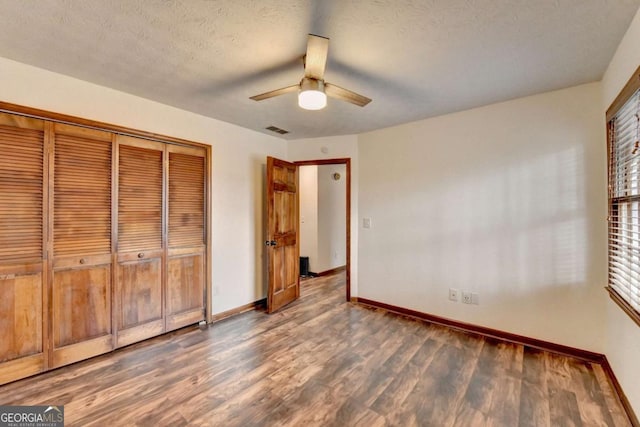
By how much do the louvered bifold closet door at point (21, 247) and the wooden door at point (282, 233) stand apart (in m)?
2.11

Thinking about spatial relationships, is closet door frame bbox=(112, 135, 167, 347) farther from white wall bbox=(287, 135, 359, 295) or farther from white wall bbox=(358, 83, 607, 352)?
white wall bbox=(358, 83, 607, 352)

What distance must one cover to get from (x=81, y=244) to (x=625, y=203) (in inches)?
170

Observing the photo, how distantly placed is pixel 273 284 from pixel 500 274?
2.61m

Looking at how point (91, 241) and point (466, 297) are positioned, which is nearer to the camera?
point (91, 241)

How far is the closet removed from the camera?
6.98 feet

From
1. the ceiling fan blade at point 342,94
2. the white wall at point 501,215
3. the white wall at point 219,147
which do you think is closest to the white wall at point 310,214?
the white wall at point 219,147

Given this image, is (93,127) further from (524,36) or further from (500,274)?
(500,274)

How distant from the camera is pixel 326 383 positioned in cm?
215

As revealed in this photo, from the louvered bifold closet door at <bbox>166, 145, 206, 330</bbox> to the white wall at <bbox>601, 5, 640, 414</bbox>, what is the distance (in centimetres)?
365

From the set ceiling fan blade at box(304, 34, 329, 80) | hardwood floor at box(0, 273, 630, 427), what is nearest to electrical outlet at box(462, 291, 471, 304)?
hardwood floor at box(0, 273, 630, 427)

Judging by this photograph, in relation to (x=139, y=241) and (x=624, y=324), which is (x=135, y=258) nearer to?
(x=139, y=241)

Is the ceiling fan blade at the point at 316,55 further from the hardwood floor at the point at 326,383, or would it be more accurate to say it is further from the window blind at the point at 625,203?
the hardwood floor at the point at 326,383

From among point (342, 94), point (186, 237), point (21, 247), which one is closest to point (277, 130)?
point (186, 237)

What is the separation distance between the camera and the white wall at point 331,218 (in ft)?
19.0
